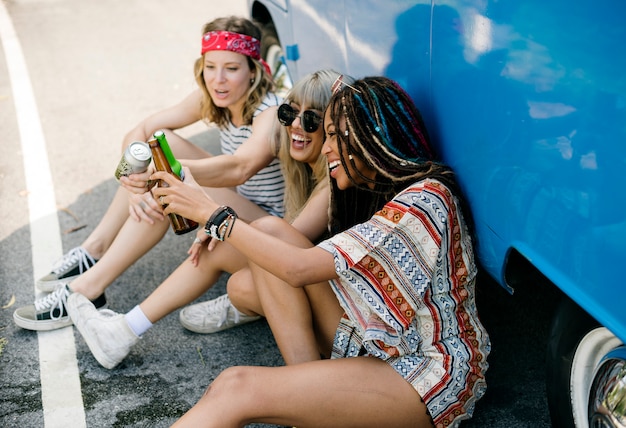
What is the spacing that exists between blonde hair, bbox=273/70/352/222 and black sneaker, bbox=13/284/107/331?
1019 millimetres

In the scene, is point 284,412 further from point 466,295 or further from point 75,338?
point 75,338

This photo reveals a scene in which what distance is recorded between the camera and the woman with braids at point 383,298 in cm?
232

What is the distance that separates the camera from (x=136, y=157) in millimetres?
2783

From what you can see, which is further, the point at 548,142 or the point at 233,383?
the point at 233,383

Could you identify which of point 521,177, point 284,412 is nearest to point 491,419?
point 284,412

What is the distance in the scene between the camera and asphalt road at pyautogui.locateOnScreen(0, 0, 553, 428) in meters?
2.91

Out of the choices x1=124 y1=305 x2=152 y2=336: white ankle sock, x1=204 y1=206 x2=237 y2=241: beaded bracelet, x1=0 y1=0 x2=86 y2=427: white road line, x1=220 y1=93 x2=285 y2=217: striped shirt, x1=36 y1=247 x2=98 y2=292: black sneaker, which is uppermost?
x1=204 y1=206 x2=237 y2=241: beaded bracelet

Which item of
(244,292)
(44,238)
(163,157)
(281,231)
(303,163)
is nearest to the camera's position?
(281,231)

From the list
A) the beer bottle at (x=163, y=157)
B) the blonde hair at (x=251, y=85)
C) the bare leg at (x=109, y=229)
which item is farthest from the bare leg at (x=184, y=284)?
the blonde hair at (x=251, y=85)

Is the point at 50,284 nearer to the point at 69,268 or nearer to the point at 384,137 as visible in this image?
the point at 69,268

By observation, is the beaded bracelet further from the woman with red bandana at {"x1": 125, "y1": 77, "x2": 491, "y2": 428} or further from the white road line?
the white road line

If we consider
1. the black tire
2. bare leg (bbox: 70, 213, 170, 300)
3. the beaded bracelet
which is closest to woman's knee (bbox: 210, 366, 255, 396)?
the beaded bracelet

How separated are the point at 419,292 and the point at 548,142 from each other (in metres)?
0.64

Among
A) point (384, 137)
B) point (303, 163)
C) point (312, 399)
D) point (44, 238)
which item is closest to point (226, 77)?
point (303, 163)
